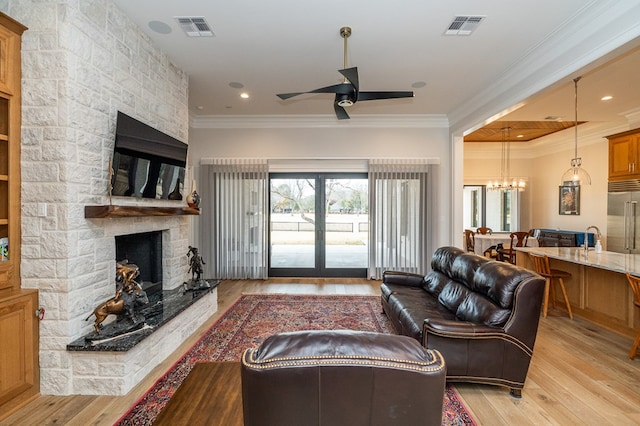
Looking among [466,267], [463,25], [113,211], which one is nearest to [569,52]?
[463,25]

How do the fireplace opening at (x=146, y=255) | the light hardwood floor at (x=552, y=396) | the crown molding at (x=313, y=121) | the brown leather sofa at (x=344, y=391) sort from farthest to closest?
1. the crown molding at (x=313, y=121)
2. the fireplace opening at (x=146, y=255)
3. the light hardwood floor at (x=552, y=396)
4. the brown leather sofa at (x=344, y=391)

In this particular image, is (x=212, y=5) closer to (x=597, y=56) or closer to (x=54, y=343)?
(x=54, y=343)

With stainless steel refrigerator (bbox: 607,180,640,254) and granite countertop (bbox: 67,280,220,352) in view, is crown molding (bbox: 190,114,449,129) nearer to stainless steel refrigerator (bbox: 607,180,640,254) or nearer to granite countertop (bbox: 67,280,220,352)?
stainless steel refrigerator (bbox: 607,180,640,254)

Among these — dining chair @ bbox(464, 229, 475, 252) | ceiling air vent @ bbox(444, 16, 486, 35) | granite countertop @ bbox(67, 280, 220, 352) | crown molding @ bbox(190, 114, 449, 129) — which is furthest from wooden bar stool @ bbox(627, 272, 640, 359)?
granite countertop @ bbox(67, 280, 220, 352)

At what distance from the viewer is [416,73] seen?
4.20m

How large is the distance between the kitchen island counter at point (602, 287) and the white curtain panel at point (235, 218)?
460cm

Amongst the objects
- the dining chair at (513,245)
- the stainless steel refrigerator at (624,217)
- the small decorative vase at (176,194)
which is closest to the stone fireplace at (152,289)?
the small decorative vase at (176,194)

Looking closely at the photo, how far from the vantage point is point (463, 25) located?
3076 mm

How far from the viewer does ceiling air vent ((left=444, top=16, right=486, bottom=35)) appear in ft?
9.72

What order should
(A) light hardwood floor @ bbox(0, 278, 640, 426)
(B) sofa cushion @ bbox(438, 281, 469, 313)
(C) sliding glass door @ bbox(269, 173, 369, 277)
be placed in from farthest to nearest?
(C) sliding glass door @ bbox(269, 173, 369, 277), (B) sofa cushion @ bbox(438, 281, 469, 313), (A) light hardwood floor @ bbox(0, 278, 640, 426)

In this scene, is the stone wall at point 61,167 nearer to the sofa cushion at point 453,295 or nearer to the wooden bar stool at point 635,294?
the sofa cushion at point 453,295

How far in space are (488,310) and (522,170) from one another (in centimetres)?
801

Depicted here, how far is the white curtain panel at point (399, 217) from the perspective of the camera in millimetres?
6086

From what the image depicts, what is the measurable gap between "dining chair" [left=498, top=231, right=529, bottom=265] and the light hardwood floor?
123 inches
